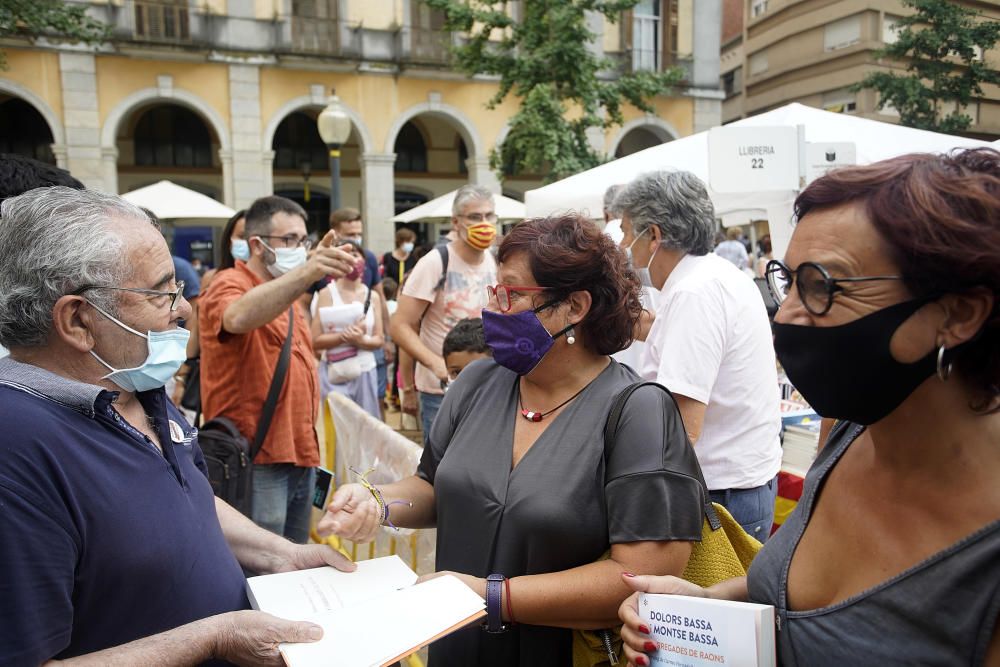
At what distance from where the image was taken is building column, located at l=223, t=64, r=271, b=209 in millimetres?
20031

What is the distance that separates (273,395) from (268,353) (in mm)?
211

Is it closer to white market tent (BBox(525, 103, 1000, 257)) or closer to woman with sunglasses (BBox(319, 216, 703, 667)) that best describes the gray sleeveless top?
woman with sunglasses (BBox(319, 216, 703, 667))

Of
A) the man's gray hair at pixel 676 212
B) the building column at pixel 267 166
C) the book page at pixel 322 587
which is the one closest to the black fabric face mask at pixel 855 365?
the book page at pixel 322 587

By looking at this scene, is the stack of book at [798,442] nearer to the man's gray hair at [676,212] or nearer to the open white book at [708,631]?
the man's gray hair at [676,212]

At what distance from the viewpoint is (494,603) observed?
1.86m

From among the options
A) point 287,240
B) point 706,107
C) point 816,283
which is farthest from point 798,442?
point 706,107

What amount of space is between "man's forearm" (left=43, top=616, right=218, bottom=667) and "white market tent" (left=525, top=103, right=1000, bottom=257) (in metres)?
4.42

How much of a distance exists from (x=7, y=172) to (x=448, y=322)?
10.2 ft

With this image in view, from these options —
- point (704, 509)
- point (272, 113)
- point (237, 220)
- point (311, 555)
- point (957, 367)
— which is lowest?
point (311, 555)

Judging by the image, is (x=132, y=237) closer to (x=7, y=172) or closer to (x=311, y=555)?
(x=7, y=172)

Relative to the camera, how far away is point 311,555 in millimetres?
2135

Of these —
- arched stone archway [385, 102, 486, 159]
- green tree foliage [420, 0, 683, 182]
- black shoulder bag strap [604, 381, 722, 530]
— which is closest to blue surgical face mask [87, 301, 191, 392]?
black shoulder bag strap [604, 381, 722, 530]

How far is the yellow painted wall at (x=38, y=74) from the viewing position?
18.0m

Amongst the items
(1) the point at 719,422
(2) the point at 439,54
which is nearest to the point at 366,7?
(2) the point at 439,54
